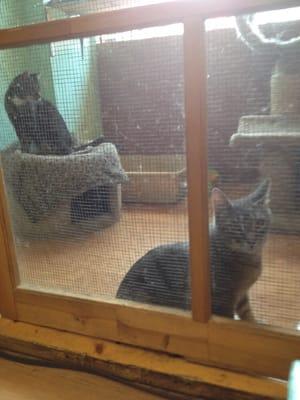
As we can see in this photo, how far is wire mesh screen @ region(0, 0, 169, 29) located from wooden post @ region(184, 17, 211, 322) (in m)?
0.28

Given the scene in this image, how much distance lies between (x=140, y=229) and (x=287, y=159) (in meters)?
0.40

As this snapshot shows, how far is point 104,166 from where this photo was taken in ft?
4.24

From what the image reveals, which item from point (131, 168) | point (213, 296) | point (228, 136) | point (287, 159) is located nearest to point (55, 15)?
point (131, 168)

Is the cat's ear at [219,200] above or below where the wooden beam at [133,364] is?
above

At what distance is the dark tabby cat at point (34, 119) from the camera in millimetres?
1054

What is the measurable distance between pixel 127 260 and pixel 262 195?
0.40 meters

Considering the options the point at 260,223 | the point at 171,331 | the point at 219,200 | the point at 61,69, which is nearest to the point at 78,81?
the point at 61,69

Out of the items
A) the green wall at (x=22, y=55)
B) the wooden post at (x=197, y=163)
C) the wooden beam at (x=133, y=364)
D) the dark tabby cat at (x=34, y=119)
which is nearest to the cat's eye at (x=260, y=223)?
the wooden post at (x=197, y=163)

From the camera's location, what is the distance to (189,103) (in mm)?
829

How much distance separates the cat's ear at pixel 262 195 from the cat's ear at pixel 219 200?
0.22 feet

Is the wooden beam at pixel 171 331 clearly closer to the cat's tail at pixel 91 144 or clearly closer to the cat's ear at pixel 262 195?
the cat's ear at pixel 262 195

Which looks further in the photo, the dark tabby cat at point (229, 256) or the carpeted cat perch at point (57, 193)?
the carpeted cat perch at point (57, 193)

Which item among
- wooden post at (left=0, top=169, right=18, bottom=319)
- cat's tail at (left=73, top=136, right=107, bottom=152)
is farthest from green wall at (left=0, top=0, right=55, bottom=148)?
wooden post at (left=0, top=169, right=18, bottom=319)

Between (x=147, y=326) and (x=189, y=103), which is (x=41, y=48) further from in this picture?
(x=147, y=326)
